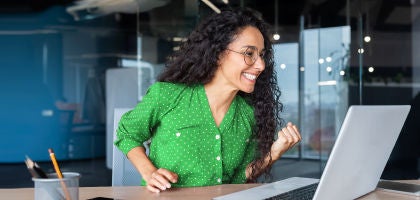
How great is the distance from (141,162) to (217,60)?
1.46ft

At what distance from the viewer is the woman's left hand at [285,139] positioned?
5.50 ft

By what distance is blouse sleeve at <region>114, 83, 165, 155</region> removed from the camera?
1756 millimetres

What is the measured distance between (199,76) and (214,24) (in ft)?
0.69

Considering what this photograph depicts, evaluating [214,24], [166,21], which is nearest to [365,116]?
[214,24]

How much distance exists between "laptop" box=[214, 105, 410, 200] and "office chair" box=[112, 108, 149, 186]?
2.30 ft

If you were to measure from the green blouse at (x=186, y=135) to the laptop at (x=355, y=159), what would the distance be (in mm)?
241

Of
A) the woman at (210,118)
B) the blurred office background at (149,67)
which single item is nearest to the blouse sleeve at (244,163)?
the woman at (210,118)

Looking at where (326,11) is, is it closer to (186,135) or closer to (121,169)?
(121,169)

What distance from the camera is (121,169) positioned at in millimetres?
2086

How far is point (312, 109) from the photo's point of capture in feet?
20.4

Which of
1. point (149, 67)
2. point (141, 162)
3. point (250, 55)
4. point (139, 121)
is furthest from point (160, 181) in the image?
point (149, 67)

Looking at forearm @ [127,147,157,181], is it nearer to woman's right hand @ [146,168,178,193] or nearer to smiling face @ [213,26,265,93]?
woman's right hand @ [146,168,178,193]

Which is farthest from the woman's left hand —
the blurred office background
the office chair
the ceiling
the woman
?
the ceiling

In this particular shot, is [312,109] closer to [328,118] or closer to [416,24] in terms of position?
[328,118]
